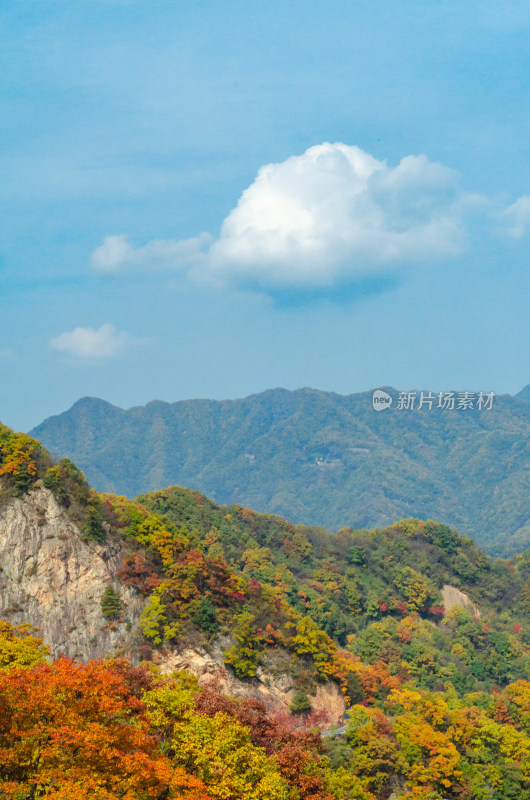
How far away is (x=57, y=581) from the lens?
172 ft

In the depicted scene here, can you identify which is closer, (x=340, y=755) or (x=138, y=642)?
(x=340, y=755)

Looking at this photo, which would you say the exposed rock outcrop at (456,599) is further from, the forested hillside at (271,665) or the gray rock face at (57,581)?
the gray rock face at (57,581)

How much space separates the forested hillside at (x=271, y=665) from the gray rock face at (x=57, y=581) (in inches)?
26.3

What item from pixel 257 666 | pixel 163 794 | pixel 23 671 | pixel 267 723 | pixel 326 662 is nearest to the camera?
pixel 23 671

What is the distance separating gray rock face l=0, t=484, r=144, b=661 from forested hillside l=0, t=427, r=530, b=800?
667 mm

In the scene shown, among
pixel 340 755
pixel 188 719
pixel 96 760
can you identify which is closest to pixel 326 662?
pixel 340 755

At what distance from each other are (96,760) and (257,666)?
3535 centimetres

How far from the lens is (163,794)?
2469 centimetres

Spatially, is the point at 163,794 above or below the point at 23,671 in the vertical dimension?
below

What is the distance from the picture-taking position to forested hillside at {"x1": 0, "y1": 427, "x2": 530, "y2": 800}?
22.5 meters

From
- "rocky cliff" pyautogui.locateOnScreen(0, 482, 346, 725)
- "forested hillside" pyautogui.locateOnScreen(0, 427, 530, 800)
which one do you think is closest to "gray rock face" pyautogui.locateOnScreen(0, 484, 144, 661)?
"rocky cliff" pyautogui.locateOnScreen(0, 482, 346, 725)

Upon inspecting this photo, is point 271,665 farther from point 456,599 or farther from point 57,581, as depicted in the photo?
point 456,599

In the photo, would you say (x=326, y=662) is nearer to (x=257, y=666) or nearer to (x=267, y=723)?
(x=257, y=666)

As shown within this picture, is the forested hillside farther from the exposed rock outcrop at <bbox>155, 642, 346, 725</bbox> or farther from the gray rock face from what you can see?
the gray rock face
